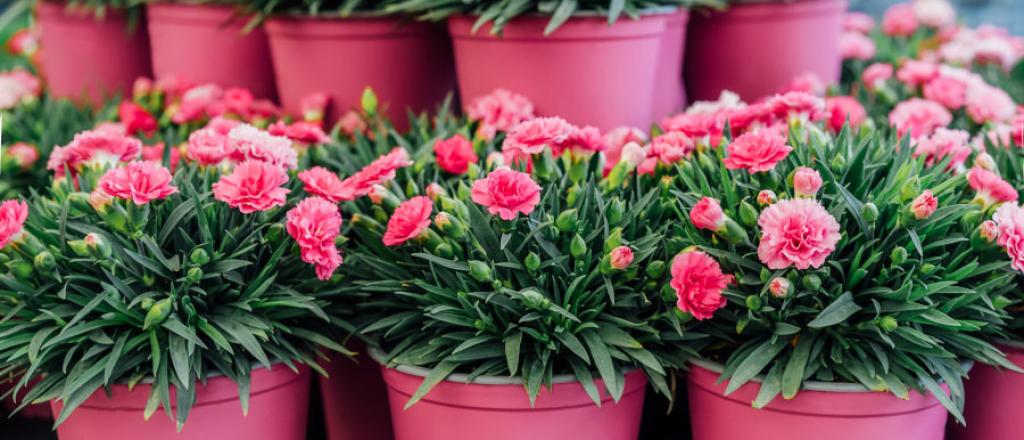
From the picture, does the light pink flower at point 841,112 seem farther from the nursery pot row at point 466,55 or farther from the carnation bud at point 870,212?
the carnation bud at point 870,212

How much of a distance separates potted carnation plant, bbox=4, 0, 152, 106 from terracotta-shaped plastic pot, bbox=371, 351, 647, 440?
1.44 m

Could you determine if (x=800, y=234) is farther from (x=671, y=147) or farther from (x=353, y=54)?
(x=353, y=54)

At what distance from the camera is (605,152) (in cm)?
157

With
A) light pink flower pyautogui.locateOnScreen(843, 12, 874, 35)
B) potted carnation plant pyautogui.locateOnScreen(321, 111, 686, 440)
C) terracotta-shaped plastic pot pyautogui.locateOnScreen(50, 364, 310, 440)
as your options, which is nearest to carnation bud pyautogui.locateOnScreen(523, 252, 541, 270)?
potted carnation plant pyautogui.locateOnScreen(321, 111, 686, 440)

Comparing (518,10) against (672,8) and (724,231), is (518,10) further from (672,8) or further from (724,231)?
(724,231)

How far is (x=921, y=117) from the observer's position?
1663mm

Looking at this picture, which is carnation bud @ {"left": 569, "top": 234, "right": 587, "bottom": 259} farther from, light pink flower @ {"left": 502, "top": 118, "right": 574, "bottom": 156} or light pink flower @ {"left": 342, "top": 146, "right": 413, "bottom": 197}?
light pink flower @ {"left": 342, "top": 146, "right": 413, "bottom": 197}

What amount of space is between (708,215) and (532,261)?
0.24 m

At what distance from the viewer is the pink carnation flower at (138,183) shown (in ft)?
3.65

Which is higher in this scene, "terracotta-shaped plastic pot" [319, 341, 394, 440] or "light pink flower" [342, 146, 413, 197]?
"light pink flower" [342, 146, 413, 197]

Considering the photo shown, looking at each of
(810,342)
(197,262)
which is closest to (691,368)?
(810,342)

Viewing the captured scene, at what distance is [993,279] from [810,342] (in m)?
0.26

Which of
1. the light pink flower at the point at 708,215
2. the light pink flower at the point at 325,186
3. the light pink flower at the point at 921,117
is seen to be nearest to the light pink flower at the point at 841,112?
the light pink flower at the point at 921,117

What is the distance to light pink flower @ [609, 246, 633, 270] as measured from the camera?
1135mm
